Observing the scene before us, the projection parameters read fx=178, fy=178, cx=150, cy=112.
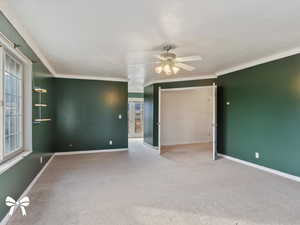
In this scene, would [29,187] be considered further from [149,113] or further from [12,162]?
[149,113]

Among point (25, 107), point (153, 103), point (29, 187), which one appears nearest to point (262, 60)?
point (153, 103)

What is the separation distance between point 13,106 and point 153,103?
449cm

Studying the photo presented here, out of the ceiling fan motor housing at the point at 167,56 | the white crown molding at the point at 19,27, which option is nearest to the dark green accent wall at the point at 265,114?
the ceiling fan motor housing at the point at 167,56

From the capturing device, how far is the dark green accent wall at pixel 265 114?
139 inches

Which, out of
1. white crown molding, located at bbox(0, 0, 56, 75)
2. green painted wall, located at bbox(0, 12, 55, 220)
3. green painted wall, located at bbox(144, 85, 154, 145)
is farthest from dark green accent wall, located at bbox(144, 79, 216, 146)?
white crown molding, located at bbox(0, 0, 56, 75)

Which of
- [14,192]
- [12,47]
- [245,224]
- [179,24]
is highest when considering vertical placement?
[179,24]

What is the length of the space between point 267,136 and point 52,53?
4950 millimetres

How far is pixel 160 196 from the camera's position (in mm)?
2783

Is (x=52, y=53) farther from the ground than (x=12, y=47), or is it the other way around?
(x=52, y=53)

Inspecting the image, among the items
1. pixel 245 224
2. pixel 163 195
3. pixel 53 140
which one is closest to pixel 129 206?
pixel 163 195

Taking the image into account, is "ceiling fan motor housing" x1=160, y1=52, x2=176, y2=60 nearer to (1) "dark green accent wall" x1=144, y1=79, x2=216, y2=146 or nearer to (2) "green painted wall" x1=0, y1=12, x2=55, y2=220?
(2) "green painted wall" x1=0, y1=12, x2=55, y2=220

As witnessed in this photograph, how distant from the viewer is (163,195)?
2.82 m

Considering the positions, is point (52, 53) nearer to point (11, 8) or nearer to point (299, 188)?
point (11, 8)

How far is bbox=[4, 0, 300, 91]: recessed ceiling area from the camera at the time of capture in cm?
201
